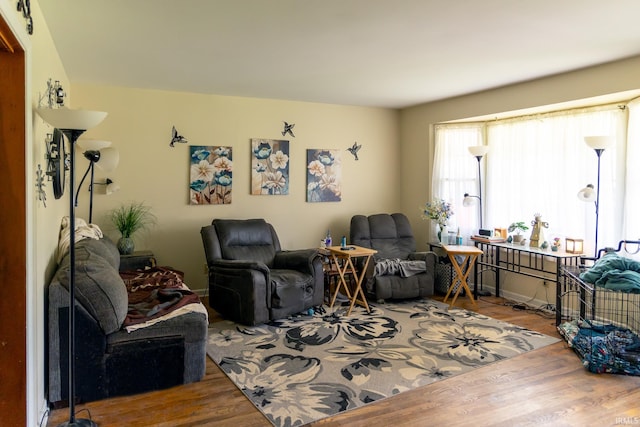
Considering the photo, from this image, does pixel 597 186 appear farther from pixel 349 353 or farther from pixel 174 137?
pixel 174 137

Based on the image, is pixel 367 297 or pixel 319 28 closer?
pixel 319 28

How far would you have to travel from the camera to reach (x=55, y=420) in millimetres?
2617

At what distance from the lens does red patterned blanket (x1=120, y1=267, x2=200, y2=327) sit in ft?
10.3

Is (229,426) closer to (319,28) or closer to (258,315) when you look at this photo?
(258,315)

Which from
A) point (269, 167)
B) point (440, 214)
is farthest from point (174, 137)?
point (440, 214)

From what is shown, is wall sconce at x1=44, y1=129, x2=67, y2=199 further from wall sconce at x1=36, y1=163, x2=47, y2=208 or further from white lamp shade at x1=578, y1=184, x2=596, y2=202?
white lamp shade at x1=578, y1=184, x2=596, y2=202

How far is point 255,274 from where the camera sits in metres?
4.26

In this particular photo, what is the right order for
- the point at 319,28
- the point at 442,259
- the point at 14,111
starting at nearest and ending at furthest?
the point at 14,111
the point at 319,28
the point at 442,259

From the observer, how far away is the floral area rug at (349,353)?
2.93 meters

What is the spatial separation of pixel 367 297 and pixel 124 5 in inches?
152

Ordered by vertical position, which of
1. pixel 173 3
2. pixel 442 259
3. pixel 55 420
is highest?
pixel 173 3

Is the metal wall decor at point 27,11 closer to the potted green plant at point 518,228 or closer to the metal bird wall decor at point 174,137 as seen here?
the metal bird wall decor at point 174,137

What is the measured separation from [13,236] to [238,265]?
2.34m

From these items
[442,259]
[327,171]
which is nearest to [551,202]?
[442,259]
